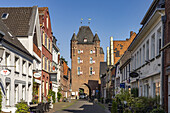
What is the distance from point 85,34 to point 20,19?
67.4 m

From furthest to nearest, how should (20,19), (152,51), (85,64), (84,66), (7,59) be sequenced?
(85,64)
(84,66)
(20,19)
(7,59)
(152,51)

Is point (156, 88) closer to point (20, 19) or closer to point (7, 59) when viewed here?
point (7, 59)

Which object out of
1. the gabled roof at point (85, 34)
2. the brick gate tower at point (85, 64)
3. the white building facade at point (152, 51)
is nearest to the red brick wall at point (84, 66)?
the brick gate tower at point (85, 64)

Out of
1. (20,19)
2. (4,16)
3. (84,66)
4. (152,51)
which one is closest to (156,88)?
(152,51)

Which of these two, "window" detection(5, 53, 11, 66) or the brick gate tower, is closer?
"window" detection(5, 53, 11, 66)

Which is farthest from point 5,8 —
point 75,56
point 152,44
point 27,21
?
point 75,56

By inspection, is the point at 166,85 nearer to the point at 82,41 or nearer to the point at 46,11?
the point at 46,11

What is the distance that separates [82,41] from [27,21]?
64767 millimetres

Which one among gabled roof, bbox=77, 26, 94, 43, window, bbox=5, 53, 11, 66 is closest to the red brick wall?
gabled roof, bbox=77, 26, 94, 43

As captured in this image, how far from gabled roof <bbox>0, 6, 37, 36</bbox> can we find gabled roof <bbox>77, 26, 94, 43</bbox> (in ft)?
207

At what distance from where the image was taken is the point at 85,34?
96.1 m

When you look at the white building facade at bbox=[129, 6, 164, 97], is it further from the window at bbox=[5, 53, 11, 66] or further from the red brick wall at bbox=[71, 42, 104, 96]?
the red brick wall at bbox=[71, 42, 104, 96]

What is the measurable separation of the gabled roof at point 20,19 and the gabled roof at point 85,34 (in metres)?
63.0

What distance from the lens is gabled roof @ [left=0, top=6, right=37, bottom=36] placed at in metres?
27.5
